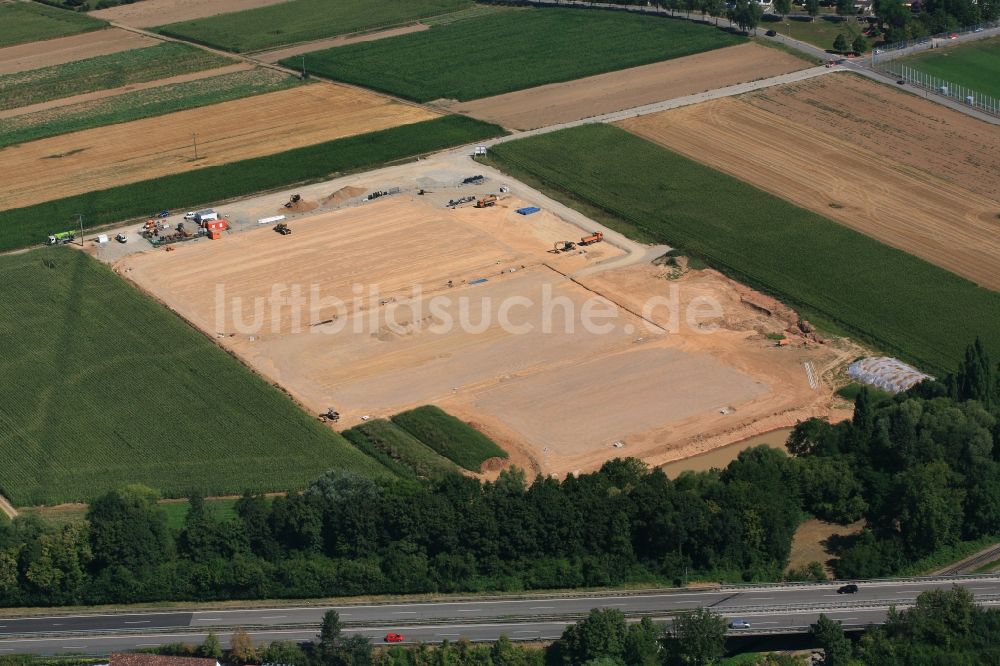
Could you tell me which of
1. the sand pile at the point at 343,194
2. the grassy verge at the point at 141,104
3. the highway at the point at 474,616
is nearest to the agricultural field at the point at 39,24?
the grassy verge at the point at 141,104

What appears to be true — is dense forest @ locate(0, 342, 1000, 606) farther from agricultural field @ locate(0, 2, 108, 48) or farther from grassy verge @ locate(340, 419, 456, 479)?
agricultural field @ locate(0, 2, 108, 48)

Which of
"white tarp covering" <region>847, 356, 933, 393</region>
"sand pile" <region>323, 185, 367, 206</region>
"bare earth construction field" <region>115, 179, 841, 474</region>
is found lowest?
"bare earth construction field" <region>115, 179, 841, 474</region>

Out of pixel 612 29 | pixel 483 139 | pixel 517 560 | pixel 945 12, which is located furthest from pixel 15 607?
pixel 945 12

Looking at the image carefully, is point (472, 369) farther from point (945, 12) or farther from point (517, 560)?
point (945, 12)

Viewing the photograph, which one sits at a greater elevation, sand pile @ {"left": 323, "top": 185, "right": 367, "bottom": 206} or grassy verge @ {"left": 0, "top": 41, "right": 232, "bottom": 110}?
grassy verge @ {"left": 0, "top": 41, "right": 232, "bottom": 110}

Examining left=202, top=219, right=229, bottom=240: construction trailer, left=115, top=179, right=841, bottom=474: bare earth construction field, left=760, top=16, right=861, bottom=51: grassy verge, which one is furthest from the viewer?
left=760, top=16, right=861, bottom=51: grassy verge

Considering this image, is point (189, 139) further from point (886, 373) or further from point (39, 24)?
point (886, 373)

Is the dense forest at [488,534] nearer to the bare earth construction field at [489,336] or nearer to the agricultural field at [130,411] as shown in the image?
the agricultural field at [130,411]

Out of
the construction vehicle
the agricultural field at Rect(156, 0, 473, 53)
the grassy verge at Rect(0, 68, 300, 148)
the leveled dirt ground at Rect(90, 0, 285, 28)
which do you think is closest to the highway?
the construction vehicle
